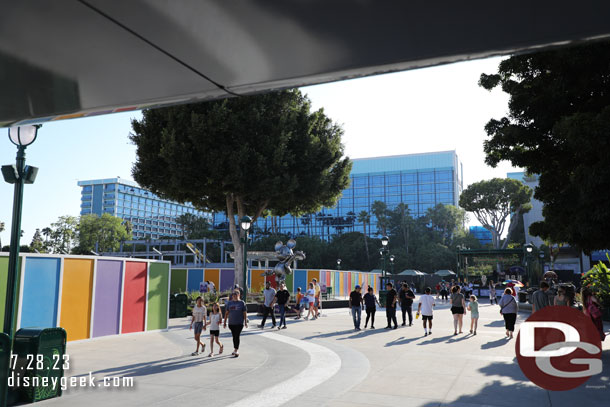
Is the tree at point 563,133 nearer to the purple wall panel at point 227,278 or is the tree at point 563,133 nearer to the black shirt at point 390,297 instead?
the black shirt at point 390,297

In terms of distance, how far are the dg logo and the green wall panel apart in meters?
11.0

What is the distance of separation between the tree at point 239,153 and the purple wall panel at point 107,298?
10310 millimetres

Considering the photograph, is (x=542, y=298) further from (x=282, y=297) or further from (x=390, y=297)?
(x=282, y=297)

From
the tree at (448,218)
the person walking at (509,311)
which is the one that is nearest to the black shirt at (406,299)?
the person walking at (509,311)

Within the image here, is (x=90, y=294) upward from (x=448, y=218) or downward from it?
downward

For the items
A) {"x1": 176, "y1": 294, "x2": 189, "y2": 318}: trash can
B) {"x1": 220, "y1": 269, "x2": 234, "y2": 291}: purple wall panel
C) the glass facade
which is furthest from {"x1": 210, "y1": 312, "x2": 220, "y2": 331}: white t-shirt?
the glass facade

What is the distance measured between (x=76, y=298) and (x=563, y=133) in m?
12.3

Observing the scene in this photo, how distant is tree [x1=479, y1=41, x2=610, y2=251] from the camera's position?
9.08 metres

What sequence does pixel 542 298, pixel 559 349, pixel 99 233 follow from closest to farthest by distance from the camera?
pixel 559 349 < pixel 542 298 < pixel 99 233

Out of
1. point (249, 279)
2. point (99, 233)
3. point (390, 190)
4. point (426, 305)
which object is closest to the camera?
point (426, 305)

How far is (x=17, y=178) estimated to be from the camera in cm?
789

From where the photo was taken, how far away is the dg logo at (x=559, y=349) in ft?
26.2

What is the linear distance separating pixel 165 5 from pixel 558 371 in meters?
8.94

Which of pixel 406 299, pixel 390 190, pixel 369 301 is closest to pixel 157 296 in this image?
pixel 369 301
